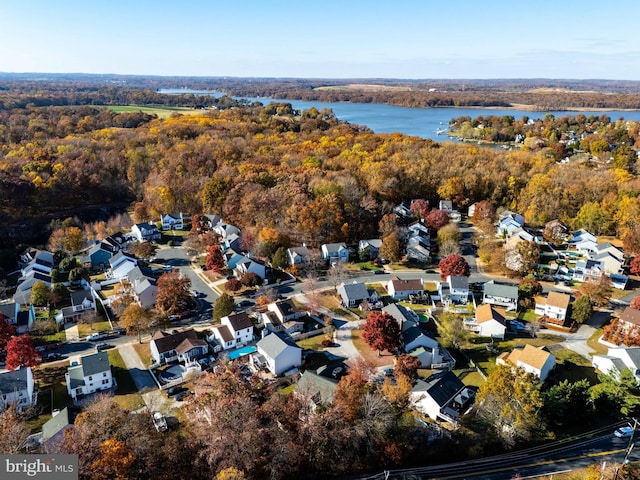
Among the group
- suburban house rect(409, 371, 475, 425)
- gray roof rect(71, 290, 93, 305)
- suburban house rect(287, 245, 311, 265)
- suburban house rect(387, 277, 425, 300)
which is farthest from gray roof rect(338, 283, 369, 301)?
gray roof rect(71, 290, 93, 305)

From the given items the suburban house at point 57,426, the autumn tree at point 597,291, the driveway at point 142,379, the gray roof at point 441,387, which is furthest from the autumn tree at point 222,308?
the autumn tree at point 597,291

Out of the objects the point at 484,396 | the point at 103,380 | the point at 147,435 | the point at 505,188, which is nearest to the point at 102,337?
the point at 103,380

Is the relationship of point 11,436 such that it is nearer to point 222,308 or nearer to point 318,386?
point 318,386

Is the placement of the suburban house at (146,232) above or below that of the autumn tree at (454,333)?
above

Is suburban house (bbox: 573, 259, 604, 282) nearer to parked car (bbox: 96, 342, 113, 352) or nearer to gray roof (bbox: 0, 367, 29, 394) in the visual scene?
parked car (bbox: 96, 342, 113, 352)

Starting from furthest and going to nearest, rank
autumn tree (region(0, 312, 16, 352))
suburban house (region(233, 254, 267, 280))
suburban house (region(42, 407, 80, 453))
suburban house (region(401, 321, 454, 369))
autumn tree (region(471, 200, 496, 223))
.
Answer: autumn tree (region(471, 200, 496, 223)) → suburban house (region(233, 254, 267, 280)) → autumn tree (region(0, 312, 16, 352)) → suburban house (region(401, 321, 454, 369)) → suburban house (region(42, 407, 80, 453))

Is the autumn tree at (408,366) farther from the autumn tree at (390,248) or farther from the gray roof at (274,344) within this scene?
the autumn tree at (390,248)

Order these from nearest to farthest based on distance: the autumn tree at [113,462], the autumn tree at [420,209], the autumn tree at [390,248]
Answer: the autumn tree at [113,462] → the autumn tree at [390,248] → the autumn tree at [420,209]
